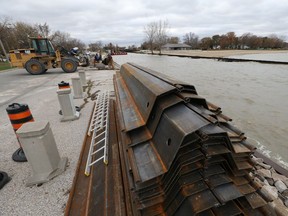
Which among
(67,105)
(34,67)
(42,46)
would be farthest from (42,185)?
(42,46)

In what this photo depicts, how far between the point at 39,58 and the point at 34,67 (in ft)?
2.77

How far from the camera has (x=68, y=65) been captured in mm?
13266

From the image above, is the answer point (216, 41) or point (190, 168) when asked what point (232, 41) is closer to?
point (216, 41)

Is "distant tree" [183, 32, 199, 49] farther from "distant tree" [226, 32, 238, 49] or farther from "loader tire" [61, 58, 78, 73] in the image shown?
"loader tire" [61, 58, 78, 73]

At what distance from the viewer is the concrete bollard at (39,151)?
2.13 m

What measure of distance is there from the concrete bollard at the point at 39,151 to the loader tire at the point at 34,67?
12795 mm

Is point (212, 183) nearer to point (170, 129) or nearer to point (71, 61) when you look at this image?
point (170, 129)

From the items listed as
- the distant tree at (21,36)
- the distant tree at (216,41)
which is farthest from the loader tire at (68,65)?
the distant tree at (216,41)

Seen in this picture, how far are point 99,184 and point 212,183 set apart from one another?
1.49 m

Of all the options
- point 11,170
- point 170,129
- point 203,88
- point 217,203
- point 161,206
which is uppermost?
point 170,129

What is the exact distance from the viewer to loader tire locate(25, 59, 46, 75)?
12.4 metres

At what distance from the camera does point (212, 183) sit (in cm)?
122

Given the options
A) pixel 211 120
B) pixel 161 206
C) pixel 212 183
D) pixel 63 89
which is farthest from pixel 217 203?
pixel 63 89

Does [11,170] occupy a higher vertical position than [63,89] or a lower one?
lower
